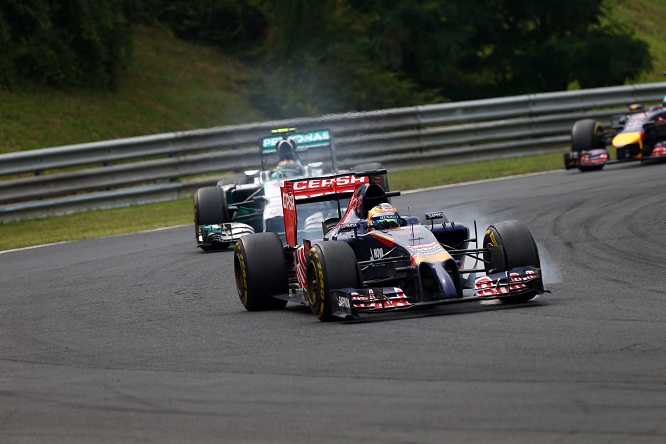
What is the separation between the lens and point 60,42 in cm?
2894

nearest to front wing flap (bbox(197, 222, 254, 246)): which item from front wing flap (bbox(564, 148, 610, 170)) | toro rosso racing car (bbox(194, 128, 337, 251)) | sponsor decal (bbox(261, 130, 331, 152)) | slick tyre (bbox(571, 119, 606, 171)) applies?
toro rosso racing car (bbox(194, 128, 337, 251))

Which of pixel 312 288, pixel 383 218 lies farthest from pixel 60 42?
pixel 312 288

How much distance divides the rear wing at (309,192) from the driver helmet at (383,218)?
1.20 metres

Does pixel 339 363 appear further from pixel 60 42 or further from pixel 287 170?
pixel 60 42

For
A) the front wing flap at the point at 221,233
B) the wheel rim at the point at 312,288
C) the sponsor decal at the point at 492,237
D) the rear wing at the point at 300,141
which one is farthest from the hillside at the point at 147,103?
the sponsor decal at the point at 492,237

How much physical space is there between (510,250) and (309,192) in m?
2.63

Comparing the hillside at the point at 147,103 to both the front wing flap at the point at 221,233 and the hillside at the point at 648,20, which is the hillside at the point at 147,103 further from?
the hillside at the point at 648,20

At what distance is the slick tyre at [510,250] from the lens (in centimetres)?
1000

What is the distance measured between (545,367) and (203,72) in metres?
27.1

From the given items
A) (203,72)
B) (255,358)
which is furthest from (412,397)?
(203,72)

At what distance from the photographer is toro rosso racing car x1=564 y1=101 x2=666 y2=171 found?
21.0 metres

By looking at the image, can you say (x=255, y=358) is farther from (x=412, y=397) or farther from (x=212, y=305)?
(x=212, y=305)

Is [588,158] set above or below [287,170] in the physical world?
below

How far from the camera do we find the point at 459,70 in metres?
36.8
